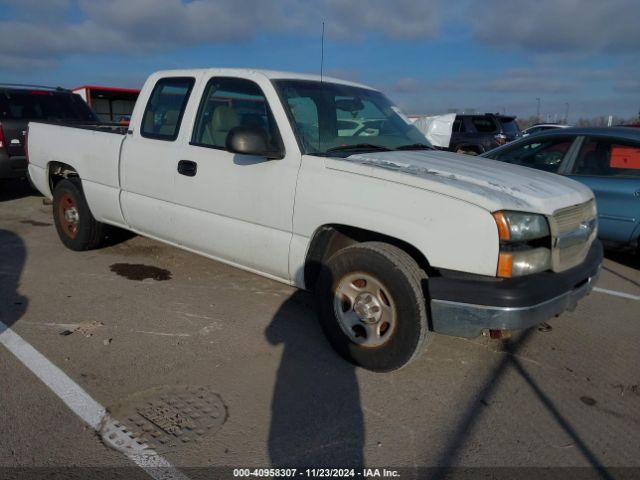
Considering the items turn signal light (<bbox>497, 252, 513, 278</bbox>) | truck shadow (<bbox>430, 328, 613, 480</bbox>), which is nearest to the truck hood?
turn signal light (<bbox>497, 252, 513, 278</bbox>)

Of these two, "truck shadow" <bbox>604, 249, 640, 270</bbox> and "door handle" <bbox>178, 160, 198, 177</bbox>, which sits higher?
"door handle" <bbox>178, 160, 198, 177</bbox>

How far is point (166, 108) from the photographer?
4.68 meters

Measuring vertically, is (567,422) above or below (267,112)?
below

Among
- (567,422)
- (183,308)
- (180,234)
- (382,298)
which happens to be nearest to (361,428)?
(382,298)

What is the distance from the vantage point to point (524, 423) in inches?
116

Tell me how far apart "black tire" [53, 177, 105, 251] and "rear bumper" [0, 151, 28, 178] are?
276cm

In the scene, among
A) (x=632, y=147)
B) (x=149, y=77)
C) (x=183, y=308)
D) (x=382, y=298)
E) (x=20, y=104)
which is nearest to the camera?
(x=382, y=298)

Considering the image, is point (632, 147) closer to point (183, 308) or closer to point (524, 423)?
point (524, 423)

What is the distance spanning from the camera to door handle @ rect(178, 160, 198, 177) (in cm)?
421

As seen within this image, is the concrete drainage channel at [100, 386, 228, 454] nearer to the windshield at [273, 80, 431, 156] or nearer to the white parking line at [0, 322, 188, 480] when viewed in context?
the white parking line at [0, 322, 188, 480]

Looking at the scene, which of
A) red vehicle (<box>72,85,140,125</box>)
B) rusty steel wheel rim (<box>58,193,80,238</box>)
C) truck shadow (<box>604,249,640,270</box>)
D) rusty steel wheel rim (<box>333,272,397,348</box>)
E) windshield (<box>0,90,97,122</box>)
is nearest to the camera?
rusty steel wheel rim (<box>333,272,397,348</box>)

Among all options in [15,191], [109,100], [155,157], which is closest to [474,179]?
[155,157]

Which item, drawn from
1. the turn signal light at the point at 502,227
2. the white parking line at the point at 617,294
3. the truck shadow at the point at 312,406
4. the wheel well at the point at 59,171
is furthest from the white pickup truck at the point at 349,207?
the white parking line at the point at 617,294

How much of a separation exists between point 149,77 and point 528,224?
3670mm
